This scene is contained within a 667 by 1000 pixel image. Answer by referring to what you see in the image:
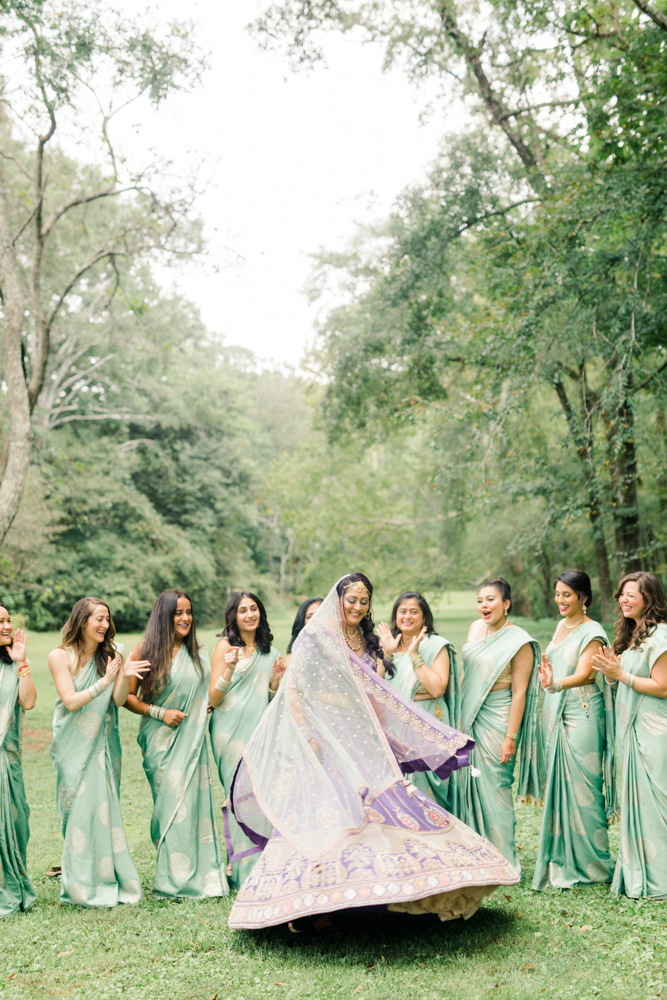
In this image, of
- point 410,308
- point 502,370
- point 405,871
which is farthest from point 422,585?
point 405,871

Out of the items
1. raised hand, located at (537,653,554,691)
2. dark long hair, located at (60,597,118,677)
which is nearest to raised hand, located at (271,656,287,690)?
dark long hair, located at (60,597,118,677)

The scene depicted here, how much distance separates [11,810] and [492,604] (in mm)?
3286

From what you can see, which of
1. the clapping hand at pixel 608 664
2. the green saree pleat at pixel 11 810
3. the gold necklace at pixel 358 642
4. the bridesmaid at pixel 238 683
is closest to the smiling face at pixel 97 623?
the green saree pleat at pixel 11 810

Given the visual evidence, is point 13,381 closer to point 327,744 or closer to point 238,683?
point 238,683

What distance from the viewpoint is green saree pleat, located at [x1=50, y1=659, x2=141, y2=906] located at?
17.1 feet

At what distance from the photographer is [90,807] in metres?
5.25

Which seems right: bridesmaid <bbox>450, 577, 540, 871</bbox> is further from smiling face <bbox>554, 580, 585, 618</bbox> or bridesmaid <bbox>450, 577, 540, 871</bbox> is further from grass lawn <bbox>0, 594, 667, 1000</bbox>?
grass lawn <bbox>0, 594, 667, 1000</bbox>

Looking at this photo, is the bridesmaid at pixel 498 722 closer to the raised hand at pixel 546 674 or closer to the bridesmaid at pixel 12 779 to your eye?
the raised hand at pixel 546 674

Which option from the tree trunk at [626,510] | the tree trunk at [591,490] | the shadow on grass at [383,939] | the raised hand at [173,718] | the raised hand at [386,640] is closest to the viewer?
the shadow on grass at [383,939]

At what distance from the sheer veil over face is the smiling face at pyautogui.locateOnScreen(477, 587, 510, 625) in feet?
3.45

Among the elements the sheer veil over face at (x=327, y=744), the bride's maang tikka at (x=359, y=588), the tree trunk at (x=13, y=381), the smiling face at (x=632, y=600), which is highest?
the tree trunk at (x=13, y=381)

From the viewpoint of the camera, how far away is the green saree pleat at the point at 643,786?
4.99 metres

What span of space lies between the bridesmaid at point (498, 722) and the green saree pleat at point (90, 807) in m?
2.23

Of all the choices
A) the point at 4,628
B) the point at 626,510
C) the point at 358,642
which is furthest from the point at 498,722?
the point at 626,510
